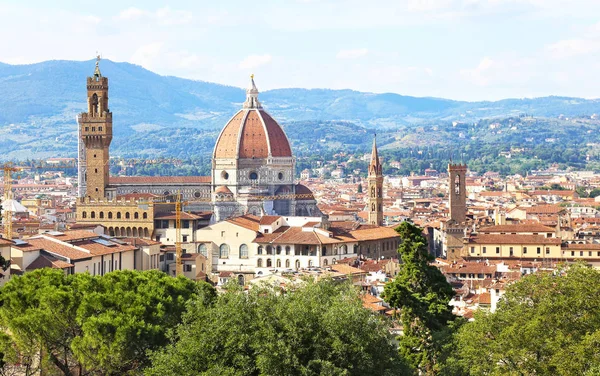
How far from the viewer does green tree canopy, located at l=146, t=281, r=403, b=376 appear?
109 feet

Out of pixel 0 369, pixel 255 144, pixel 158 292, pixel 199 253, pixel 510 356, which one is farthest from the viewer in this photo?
pixel 255 144

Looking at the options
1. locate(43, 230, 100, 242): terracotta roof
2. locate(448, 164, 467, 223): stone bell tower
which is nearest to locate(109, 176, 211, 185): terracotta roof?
locate(448, 164, 467, 223): stone bell tower

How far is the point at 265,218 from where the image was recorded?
277 feet

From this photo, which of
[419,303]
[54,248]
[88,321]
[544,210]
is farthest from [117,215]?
[88,321]

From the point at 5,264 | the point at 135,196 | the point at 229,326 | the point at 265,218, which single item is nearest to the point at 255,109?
the point at 135,196

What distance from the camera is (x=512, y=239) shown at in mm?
83688

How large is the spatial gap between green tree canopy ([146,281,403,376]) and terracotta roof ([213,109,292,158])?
71.1 meters

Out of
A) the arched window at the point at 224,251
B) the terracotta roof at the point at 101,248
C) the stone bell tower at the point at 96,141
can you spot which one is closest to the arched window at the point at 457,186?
the stone bell tower at the point at 96,141

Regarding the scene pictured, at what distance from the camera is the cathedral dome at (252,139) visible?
106375 millimetres

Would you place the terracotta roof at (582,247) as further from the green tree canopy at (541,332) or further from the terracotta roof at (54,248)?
the green tree canopy at (541,332)

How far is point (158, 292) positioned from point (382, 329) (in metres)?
8.46

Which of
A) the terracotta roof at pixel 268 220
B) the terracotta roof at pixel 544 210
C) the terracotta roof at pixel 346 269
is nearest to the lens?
the terracotta roof at pixel 346 269

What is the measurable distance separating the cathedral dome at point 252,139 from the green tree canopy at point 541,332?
6948 cm

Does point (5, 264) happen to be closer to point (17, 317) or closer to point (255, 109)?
point (17, 317)
